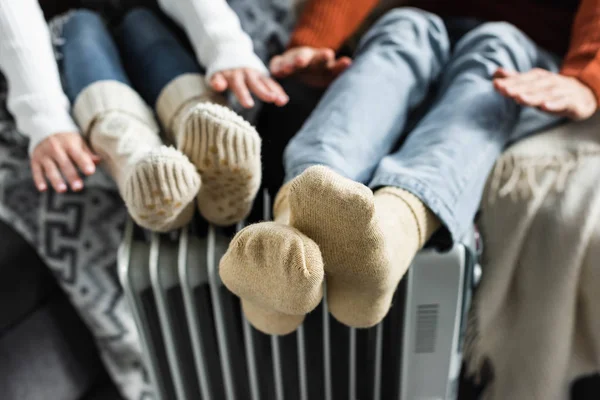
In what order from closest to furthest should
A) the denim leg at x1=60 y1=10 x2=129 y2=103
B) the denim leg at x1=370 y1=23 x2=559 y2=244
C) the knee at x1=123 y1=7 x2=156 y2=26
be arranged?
1. the denim leg at x1=370 y1=23 x2=559 y2=244
2. the denim leg at x1=60 y1=10 x2=129 y2=103
3. the knee at x1=123 y1=7 x2=156 y2=26

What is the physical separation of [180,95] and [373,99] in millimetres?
221

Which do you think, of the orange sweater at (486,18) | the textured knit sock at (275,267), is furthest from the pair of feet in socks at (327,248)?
the orange sweater at (486,18)

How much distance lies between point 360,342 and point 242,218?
0.21 m

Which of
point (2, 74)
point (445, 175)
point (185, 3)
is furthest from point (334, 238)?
point (2, 74)

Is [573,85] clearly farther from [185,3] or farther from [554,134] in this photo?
[185,3]

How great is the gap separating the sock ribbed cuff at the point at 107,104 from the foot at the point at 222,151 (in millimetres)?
125

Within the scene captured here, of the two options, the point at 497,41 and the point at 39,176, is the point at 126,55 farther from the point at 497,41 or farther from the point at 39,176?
the point at 497,41

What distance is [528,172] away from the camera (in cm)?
67

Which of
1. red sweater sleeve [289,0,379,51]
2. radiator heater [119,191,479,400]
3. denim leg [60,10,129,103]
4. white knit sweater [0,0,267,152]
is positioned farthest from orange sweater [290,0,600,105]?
radiator heater [119,191,479,400]

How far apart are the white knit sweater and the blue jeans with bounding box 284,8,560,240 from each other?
13 centimetres

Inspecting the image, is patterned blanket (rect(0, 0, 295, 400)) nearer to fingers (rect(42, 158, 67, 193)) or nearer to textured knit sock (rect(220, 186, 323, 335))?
fingers (rect(42, 158, 67, 193))

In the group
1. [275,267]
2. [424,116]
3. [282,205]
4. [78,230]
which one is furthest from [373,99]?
[78,230]

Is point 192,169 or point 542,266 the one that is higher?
point 192,169

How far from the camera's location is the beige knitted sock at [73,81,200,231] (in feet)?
1.76
